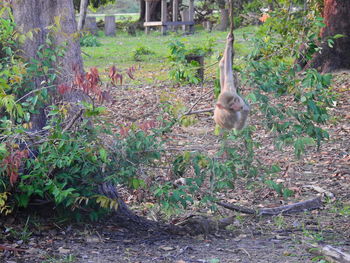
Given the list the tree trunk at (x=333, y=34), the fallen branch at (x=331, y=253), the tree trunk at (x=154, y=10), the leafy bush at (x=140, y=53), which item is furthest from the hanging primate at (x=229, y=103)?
the tree trunk at (x=154, y=10)

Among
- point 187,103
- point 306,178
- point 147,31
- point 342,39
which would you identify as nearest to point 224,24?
point 147,31

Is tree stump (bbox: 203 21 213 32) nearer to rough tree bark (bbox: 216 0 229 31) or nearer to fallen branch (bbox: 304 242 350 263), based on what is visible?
rough tree bark (bbox: 216 0 229 31)

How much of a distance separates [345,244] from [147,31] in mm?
23517

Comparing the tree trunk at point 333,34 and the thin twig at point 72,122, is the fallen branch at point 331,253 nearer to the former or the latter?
the thin twig at point 72,122

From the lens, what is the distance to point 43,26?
5.88 meters

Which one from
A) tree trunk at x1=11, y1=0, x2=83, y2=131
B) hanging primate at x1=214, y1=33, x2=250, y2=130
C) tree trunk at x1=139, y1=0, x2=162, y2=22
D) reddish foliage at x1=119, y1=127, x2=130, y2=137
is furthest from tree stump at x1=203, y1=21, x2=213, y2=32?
hanging primate at x1=214, y1=33, x2=250, y2=130

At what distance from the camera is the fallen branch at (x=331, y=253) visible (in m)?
4.58

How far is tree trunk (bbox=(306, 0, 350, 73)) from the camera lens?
1198cm

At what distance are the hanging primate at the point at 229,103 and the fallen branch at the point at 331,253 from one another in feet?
5.35

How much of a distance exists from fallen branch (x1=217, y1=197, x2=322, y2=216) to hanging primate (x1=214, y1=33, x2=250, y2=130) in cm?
255

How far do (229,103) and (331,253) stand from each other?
1994mm

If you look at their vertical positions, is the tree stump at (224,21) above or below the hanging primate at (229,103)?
below

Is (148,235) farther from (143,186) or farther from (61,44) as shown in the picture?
(61,44)

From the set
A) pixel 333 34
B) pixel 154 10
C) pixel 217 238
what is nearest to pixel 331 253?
pixel 217 238
